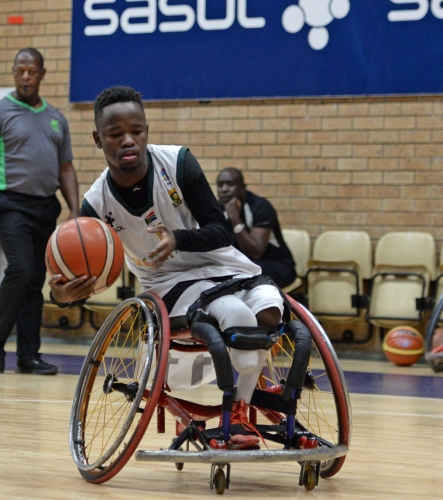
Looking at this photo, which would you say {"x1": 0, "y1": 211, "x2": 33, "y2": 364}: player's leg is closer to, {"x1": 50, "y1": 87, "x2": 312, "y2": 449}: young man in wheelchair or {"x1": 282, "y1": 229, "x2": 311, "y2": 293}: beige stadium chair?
{"x1": 282, "y1": 229, "x2": 311, "y2": 293}: beige stadium chair

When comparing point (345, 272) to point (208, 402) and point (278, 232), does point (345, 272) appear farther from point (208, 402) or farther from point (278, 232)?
point (208, 402)

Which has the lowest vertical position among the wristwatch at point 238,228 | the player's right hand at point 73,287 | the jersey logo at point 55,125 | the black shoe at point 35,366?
the black shoe at point 35,366

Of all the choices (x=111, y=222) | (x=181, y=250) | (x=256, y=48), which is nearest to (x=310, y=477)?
(x=181, y=250)

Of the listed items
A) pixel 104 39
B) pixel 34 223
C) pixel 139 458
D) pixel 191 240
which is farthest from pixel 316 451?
pixel 104 39

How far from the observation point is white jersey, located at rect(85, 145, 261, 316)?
288cm

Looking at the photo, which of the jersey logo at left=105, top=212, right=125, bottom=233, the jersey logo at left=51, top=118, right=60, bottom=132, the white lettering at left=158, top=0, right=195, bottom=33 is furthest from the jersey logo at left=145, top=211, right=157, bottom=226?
the white lettering at left=158, top=0, right=195, bottom=33

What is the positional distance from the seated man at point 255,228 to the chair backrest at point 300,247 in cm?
32

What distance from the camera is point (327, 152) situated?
7.47 meters

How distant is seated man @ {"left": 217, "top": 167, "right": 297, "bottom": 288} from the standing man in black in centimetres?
130

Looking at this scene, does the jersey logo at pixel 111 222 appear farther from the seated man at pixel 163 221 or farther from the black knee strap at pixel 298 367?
the black knee strap at pixel 298 367

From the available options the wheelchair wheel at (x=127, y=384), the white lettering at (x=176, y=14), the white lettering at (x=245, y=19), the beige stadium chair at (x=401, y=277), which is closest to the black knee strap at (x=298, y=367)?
the wheelchair wheel at (x=127, y=384)

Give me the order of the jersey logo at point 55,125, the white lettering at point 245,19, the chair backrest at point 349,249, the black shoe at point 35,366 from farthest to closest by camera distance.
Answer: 1. the white lettering at point 245,19
2. the chair backrest at point 349,249
3. the jersey logo at point 55,125
4. the black shoe at point 35,366

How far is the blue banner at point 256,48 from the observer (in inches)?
280

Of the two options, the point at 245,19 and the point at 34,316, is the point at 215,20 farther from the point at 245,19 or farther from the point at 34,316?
the point at 34,316
